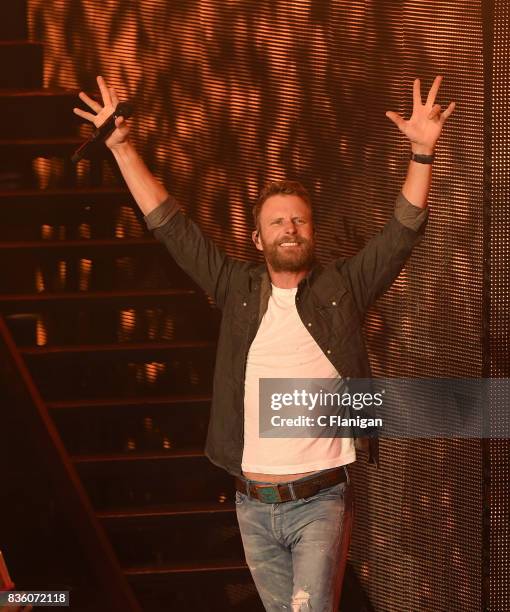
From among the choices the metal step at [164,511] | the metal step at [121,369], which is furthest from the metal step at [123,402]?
the metal step at [164,511]

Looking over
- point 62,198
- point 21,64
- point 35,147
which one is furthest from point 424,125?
point 21,64

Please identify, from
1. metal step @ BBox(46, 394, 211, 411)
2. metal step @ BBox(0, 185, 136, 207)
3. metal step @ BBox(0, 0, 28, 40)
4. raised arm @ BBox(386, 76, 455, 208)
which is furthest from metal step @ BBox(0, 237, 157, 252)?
raised arm @ BBox(386, 76, 455, 208)

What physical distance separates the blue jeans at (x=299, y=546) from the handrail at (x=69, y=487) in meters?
1.19

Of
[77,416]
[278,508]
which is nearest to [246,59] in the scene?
[77,416]

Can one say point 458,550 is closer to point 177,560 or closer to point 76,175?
point 177,560

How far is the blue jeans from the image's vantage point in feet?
8.57

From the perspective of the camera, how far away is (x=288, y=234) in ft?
8.86

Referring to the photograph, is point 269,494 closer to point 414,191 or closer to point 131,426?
point 414,191

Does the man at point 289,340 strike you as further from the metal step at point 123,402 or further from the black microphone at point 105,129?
the metal step at point 123,402

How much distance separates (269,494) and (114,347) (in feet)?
5.84

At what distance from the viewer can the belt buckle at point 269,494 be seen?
2.63 m

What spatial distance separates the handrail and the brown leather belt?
52.5 inches

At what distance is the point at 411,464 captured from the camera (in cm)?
362

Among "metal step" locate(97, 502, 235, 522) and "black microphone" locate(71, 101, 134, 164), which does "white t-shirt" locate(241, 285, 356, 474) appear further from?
"metal step" locate(97, 502, 235, 522)
